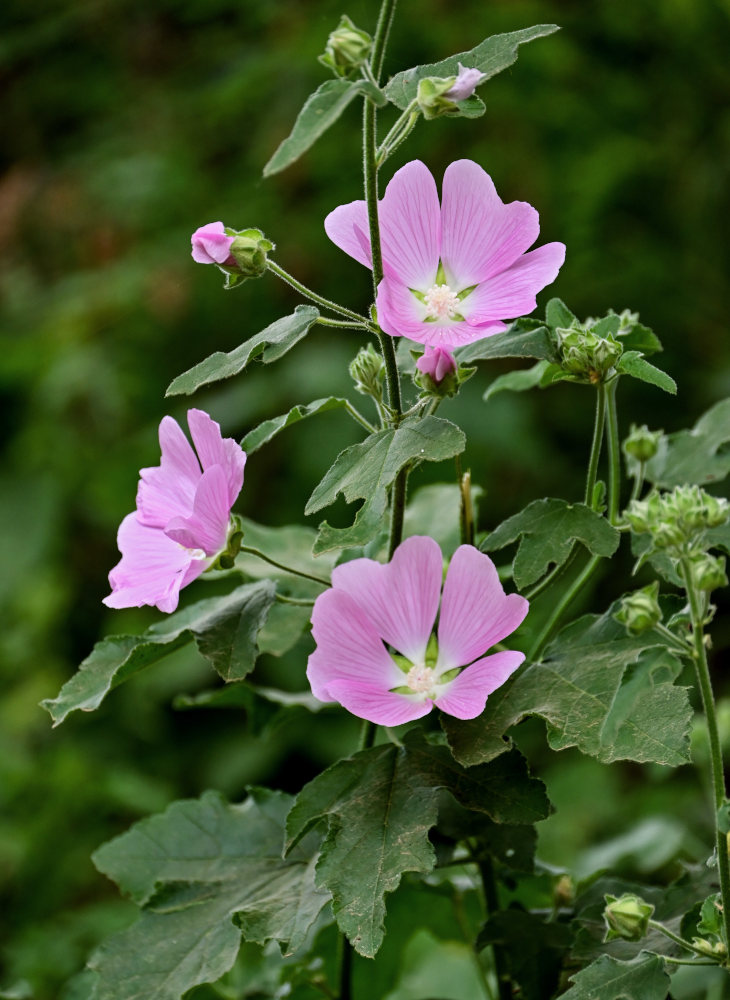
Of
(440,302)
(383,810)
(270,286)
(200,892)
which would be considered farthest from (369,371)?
(270,286)

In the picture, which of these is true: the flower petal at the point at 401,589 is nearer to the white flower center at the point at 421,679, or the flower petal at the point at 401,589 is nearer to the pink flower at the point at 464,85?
the white flower center at the point at 421,679

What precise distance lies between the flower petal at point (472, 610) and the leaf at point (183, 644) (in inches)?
5.0

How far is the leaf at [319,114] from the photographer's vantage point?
0.69m

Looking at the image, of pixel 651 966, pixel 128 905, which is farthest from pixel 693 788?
pixel 651 966

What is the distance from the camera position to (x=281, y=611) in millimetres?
986

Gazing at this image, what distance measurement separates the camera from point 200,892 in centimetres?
92

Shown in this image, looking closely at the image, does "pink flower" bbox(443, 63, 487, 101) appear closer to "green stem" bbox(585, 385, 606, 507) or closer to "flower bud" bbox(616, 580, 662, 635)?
"green stem" bbox(585, 385, 606, 507)

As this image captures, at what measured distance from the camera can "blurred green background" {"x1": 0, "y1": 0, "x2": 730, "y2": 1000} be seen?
259 cm

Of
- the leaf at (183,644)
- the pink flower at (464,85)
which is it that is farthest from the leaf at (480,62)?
the leaf at (183,644)

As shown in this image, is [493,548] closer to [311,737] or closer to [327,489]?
[327,489]

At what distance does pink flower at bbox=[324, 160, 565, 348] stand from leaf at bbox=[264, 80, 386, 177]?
0.31ft

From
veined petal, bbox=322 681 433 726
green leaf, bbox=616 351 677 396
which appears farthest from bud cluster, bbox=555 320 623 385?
veined petal, bbox=322 681 433 726

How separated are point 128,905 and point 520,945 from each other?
1277 mm

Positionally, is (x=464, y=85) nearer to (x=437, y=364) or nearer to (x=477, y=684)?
(x=437, y=364)
